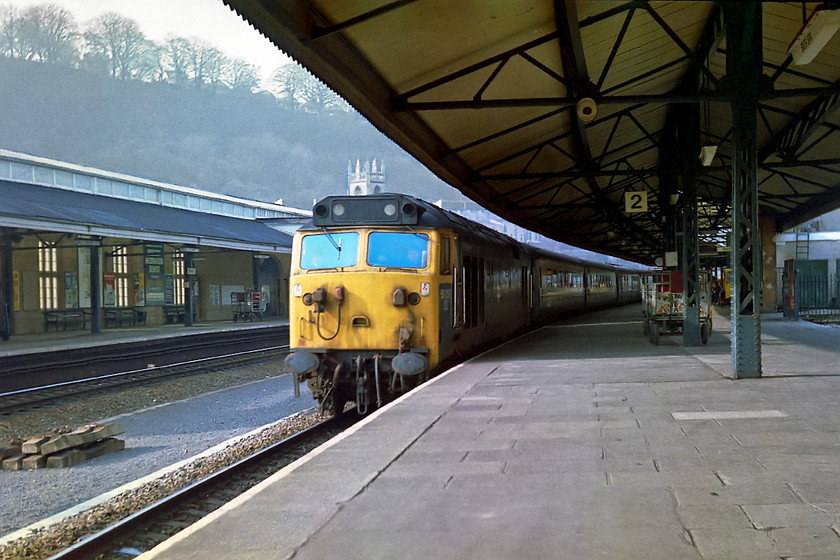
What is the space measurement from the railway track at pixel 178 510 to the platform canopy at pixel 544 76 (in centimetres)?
433

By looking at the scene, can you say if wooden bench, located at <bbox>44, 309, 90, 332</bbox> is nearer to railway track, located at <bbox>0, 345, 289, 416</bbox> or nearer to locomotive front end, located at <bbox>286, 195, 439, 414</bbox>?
railway track, located at <bbox>0, 345, 289, 416</bbox>

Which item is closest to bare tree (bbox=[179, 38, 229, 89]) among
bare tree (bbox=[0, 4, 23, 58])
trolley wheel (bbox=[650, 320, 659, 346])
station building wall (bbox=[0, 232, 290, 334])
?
bare tree (bbox=[0, 4, 23, 58])

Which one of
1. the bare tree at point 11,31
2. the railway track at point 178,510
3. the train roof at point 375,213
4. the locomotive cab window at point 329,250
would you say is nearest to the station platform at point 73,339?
the locomotive cab window at point 329,250

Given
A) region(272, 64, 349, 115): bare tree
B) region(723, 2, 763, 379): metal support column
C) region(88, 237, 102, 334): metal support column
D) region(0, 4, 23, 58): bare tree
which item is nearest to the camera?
region(723, 2, 763, 379): metal support column

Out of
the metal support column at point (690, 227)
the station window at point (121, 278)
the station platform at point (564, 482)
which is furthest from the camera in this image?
the station window at point (121, 278)

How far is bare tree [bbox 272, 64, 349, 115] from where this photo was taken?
136750 millimetres

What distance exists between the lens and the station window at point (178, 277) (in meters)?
33.2

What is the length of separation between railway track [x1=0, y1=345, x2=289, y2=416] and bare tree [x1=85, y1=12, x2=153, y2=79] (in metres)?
96.0

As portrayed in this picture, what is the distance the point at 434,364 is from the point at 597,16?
4.99m

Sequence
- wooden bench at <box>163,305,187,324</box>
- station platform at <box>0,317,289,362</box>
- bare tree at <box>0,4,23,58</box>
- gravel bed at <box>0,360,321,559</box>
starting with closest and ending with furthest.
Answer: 1. gravel bed at <box>0,360,321,559</box>
2. station platform at <box>0,317,289,362</box>
3. wooden bench at <box>163,305,187,324</box>
4. bare tree at <box>0,4,23,58</box>

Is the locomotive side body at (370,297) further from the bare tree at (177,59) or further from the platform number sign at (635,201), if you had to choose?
the bare tree at (177,59)

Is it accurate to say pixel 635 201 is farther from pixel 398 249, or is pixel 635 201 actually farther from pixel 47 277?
pixel 47 277

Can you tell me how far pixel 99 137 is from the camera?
10362cm

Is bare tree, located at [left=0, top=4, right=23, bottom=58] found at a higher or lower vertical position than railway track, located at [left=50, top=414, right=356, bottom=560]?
higher
